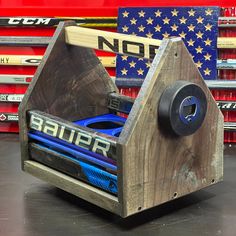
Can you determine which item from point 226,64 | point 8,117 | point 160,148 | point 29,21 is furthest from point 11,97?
point 160,148

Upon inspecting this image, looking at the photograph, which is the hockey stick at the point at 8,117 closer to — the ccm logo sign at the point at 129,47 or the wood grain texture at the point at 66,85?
the wood grain texture at the point at 66,85

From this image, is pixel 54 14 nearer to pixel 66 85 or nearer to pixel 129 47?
pixel 66 85

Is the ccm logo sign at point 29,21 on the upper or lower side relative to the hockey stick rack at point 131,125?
upper

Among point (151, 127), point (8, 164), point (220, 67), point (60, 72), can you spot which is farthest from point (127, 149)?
point (220, 67)

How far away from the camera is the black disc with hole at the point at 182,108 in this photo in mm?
1126

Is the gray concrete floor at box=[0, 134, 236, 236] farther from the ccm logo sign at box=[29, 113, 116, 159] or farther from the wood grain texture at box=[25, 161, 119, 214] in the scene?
the ccm logo sign at box=[29, 113, 116, 159]

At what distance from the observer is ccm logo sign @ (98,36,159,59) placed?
1.20m

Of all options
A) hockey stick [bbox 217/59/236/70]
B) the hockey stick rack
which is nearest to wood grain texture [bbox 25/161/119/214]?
the hockey stick rack

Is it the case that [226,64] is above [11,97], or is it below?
above

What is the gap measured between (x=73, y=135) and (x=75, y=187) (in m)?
0.13

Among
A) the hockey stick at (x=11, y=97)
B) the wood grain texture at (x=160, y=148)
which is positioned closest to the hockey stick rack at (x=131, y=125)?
the wood grain texture at (x=160, y=148)

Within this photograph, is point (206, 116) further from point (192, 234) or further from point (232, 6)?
point (232, 6)

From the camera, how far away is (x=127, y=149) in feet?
3.63

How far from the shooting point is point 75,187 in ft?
4.17
